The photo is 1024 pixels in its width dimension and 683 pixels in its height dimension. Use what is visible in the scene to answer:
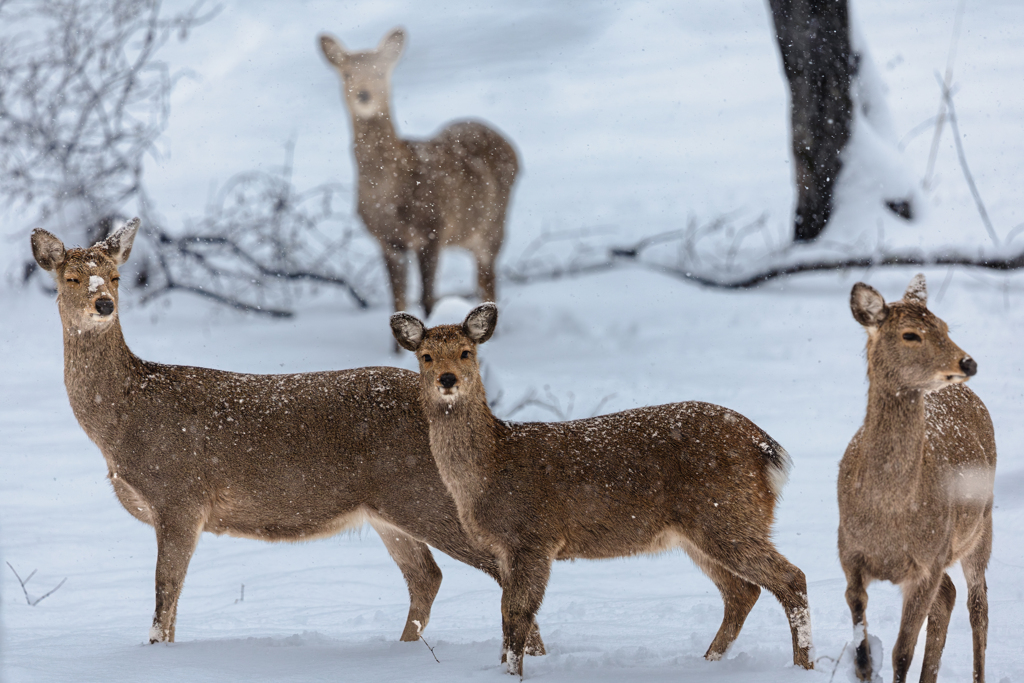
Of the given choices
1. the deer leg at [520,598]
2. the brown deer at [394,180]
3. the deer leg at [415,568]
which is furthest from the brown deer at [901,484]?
the brown deer at [394,180]

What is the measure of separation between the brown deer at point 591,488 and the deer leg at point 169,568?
1350 mm

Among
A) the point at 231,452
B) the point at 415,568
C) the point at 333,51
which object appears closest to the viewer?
the point at 231,452

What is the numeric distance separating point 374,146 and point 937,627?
651 centimetres

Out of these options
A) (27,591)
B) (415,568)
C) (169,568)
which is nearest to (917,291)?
(415,568)

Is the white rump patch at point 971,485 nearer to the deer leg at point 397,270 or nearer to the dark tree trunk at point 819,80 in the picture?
the deer leg at point 397,270

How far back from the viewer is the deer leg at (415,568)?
5.94 m

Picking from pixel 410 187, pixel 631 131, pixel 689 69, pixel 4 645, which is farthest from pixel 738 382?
pixel 689 69

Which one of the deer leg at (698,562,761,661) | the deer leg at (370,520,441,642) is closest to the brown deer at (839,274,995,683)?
the deer leg at (698,562,761,661)

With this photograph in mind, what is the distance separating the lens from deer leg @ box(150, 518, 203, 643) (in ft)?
17.6

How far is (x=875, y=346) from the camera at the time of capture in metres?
4.46

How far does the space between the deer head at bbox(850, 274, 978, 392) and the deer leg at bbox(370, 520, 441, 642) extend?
8.39ft

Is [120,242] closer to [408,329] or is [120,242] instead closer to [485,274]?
[408,329]

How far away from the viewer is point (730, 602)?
17.0 ft

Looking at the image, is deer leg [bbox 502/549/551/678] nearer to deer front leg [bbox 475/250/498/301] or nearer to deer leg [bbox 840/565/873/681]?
deer leg [bbox 840/565/873/681]
